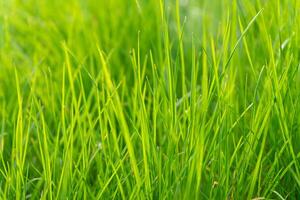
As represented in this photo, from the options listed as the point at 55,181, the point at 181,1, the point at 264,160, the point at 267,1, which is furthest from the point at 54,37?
the point at 264,160

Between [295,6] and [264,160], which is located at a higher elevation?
[295,6]

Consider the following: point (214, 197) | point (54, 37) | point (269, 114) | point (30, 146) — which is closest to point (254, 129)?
point (269, 114)

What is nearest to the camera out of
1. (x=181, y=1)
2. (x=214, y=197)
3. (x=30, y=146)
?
(x=214, y=197)

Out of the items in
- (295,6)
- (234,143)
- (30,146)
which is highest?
(295,6)

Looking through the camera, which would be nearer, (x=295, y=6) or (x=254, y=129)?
(x=254, y=129)

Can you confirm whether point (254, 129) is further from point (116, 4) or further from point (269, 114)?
point (116, 4)

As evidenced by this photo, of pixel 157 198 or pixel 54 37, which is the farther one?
pixel 54 37

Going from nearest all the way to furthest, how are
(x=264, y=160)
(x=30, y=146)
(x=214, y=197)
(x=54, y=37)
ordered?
(x=214, y=197)
(x=264, y=160)
(x=30, y=146)
(x=54, y=37)

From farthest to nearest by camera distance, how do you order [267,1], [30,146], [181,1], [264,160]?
[181,1], [267,1], [30,146], [264,160]

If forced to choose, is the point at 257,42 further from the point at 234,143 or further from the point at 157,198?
the point at 157,198
